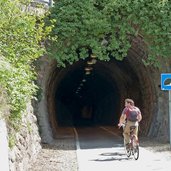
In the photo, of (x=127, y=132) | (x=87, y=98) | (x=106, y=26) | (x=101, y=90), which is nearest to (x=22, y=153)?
(x=127, y=132)

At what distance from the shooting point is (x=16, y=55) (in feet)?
41.3

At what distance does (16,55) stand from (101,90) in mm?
35881

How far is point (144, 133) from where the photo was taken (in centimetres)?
2402

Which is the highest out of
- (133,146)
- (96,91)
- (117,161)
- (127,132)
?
(96,91)

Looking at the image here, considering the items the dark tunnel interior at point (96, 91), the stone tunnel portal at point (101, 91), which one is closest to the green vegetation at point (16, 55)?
the stone tunnel portal at point (101, 91)

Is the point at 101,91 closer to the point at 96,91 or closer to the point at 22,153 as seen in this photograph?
the point at 96,91

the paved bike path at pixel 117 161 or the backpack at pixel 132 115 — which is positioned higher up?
the backpack at pixel 132 115

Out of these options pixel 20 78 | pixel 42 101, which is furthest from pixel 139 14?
pixel 20 78

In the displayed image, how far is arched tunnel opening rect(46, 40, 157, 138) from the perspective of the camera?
24.8 meters

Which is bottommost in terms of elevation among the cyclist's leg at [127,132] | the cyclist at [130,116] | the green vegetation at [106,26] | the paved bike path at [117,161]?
the paved bike path at [117,161]

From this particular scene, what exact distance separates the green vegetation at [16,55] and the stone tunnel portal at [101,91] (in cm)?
971

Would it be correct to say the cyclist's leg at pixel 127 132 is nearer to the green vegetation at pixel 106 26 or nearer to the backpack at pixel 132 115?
the backpack at pixel 132 115

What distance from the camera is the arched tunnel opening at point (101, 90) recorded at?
24797mm

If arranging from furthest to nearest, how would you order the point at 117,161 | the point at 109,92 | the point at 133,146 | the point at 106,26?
the point at 109,92, the point at 106,26, the point at 133,146, the point at 117,161
